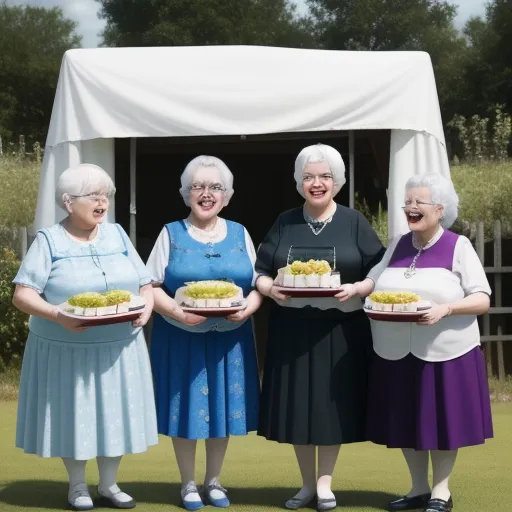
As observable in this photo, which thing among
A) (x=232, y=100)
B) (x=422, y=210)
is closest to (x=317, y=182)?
(x=422, y=210)

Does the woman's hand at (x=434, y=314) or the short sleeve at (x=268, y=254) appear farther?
the short sleeve at (x=268, y=254)

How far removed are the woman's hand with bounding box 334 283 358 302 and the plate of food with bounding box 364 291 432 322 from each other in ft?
0.60

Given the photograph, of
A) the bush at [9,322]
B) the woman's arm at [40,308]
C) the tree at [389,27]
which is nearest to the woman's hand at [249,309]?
the woman's arm at [40,308]

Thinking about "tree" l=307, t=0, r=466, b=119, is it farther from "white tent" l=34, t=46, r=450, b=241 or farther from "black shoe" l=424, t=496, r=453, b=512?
"black shoe" l=424, t=496, r=453, b=512

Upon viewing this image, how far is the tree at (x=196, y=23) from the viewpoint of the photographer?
36.5 meters

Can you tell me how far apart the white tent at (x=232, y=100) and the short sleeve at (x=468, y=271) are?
3.06 meters

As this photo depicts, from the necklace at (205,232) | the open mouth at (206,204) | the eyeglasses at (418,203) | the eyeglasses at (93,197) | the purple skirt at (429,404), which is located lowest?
the purple skirt at (429,404)

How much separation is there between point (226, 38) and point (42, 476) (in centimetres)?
3264

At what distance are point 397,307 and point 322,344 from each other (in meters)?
0.53

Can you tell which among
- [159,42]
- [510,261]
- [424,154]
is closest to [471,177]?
[510,261]

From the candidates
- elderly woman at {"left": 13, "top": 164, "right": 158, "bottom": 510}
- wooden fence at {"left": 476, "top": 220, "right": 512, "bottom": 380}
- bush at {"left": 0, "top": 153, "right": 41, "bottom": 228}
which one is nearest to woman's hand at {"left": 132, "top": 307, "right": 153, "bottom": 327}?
elderly woman at {"left": 13, "top": 164, "right": 158, "bottom": 510}

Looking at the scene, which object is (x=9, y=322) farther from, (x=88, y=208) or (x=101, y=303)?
(x=101, y=303)

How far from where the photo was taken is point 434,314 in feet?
15.5

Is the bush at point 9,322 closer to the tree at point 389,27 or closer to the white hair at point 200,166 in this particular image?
the white hair at point 200,166
